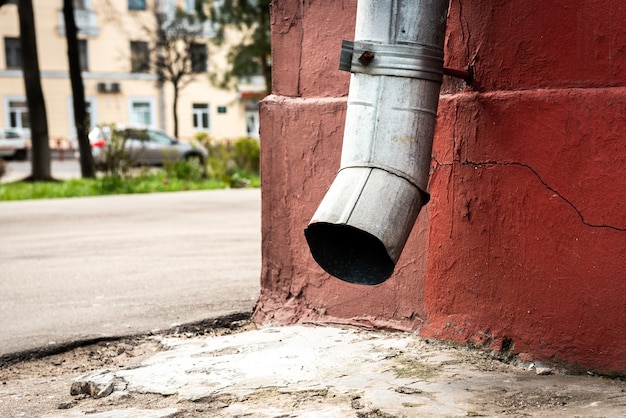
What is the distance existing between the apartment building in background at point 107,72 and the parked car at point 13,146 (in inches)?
135

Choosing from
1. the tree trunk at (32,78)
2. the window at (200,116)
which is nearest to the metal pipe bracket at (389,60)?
the tree trunk at (32,78)

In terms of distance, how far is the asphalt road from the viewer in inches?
184

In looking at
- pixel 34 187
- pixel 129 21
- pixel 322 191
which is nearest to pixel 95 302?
pixel 322 191

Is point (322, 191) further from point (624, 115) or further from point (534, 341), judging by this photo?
point (624, 115)

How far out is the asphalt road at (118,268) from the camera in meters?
4.67

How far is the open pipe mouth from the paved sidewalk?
43 cm

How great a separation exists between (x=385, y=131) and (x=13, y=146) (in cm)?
3251

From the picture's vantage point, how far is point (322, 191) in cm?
386

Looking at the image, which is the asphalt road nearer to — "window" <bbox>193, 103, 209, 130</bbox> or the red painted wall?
the red painted wall

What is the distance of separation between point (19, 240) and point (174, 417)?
5863 millimetres

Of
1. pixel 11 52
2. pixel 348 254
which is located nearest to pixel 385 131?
pixel 348 254

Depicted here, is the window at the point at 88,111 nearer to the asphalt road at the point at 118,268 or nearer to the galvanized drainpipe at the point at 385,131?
the asphalt road at the point at 118,268

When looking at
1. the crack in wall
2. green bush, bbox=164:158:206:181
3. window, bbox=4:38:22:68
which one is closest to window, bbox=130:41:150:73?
window, bbox=4:38:22:68

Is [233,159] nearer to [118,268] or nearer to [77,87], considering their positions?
[77,87]
